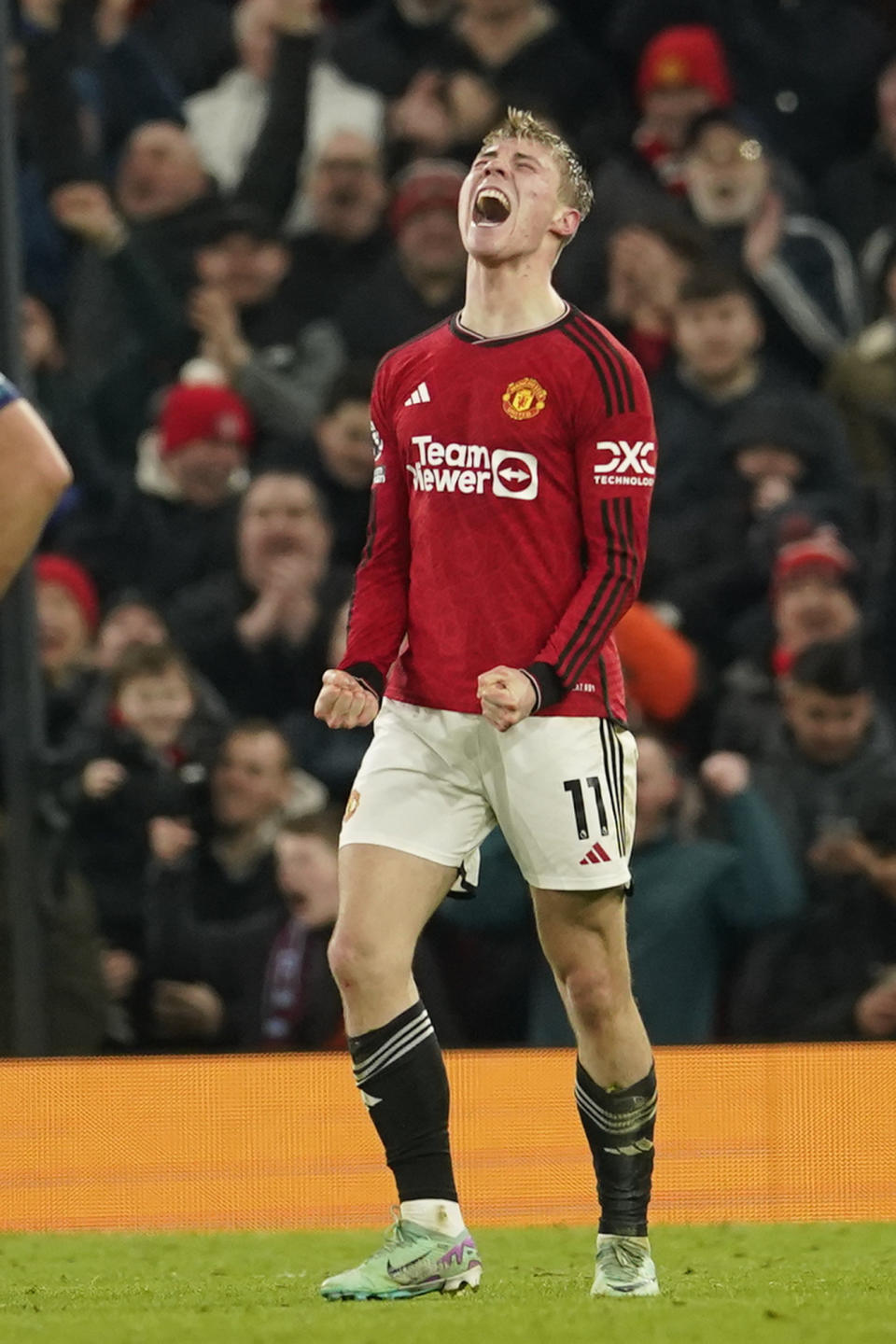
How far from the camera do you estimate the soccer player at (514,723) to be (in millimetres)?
3854

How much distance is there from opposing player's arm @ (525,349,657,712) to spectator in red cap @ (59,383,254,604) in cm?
452

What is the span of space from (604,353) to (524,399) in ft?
0.53

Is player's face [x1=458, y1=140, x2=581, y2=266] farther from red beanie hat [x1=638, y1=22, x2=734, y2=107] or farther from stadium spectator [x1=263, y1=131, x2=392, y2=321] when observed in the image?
red beanie hat [x1=638, y1=22, x2=734, y2=107]

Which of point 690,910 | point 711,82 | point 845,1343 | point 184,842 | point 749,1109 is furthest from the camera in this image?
point 711,82

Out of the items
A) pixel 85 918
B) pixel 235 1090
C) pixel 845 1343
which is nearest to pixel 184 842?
pixel 85 918

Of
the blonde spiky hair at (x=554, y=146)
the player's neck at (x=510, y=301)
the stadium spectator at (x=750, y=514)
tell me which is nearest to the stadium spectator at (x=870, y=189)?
the stadium spectator at (x=750, y=514)

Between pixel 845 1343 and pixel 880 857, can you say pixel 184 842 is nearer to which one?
pixel 880 857

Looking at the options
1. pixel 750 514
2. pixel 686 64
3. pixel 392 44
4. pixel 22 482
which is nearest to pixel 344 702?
pixel 22 482

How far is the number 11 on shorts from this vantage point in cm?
386

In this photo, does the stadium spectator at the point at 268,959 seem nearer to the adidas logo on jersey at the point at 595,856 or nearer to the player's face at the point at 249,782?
the player's face at the point at 249,782

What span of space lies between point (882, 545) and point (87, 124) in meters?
3.48

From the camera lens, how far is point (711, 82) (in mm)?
8641

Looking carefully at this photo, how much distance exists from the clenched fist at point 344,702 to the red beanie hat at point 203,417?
4.55m

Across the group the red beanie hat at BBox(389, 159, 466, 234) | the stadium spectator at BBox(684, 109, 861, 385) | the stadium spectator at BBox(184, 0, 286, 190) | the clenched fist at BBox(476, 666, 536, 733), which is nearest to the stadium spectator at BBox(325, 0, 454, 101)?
the stadium spectator at BBox(184, 0, 286, 190)
